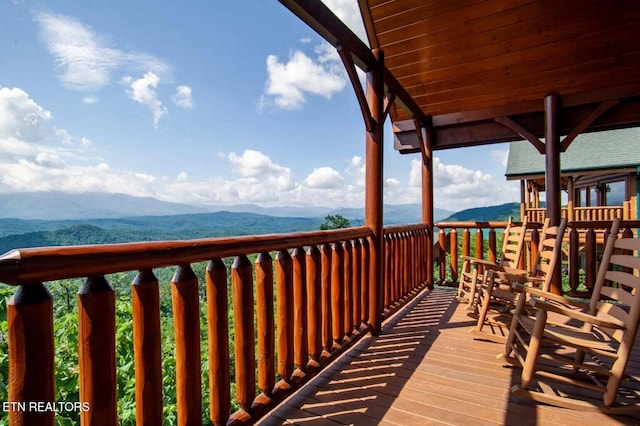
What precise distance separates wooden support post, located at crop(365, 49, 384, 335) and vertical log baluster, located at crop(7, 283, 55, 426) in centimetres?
237

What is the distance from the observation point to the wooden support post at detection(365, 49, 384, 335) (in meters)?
2.97

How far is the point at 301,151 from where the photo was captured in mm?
21719

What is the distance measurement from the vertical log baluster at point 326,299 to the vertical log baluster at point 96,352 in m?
1.37

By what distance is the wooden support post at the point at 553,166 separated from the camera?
161 inches

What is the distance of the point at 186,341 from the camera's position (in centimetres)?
129

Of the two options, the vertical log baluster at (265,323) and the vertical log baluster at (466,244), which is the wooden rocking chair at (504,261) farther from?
the vertical log baluster at (265,323)

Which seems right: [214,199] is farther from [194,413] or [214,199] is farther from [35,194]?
[194,413]

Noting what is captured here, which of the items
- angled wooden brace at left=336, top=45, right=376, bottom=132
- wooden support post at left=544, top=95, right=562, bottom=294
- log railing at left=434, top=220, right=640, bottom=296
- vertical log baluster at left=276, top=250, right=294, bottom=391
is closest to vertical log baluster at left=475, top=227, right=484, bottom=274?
log railing at left=434, top=220, right=640, bottom=296

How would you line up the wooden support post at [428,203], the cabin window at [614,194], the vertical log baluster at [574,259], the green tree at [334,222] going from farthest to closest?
the cabin window at [614,194], the green tree at [334,222], the wooden support post at [428,203], the vertical log baluster at [574,259]

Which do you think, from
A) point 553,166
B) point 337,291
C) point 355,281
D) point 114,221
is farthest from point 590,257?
point 114,221

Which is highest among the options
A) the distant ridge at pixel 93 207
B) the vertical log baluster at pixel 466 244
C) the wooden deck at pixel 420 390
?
the distant ridge at pixel 93 207

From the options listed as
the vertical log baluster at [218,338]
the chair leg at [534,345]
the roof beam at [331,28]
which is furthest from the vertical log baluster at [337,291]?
the roof beam at [331,28]

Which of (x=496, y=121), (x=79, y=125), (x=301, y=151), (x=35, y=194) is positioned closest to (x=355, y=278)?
(x=496, y=121)

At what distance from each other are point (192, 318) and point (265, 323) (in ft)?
1.58
